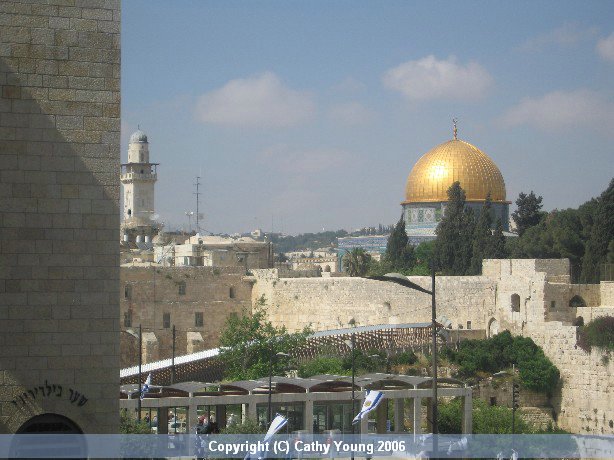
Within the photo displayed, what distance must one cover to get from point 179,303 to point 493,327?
9.32m

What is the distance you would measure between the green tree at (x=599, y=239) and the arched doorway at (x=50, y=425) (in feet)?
92.1

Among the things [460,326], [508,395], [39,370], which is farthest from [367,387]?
[39,370]

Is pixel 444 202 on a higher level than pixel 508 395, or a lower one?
higher

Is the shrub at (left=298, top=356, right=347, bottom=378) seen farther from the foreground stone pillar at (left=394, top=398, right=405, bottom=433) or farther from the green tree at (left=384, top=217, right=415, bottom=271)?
the green tree at (left=384, top=217, right=415, bottom=271)

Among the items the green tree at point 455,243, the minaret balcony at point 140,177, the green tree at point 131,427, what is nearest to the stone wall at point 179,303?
the green tree at point 455,243

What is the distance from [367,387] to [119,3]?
1447cm

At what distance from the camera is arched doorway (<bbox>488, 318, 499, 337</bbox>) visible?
3584cm

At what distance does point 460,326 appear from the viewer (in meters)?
36.6

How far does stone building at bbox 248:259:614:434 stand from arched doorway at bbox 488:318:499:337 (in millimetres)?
27

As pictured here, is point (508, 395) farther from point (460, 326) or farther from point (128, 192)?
point (128, 192)

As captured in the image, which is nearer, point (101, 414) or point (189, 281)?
point (101, 414)

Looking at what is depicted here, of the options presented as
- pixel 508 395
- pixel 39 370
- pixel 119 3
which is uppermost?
pixel 119 3

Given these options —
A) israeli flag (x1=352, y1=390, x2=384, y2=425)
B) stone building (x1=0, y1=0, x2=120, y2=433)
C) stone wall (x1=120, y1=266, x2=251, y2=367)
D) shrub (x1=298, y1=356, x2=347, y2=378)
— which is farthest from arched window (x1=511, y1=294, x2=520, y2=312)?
stone building (x1=0, y1=0, x2=120, y2=433)

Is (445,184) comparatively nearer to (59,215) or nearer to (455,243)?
(455,243)
